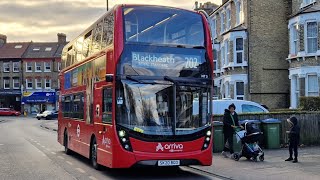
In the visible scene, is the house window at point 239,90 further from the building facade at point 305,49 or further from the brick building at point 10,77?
the brick building at point 10,77

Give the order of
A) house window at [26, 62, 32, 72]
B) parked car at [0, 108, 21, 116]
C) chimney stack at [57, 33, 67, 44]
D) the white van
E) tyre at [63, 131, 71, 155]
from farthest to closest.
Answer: chimney stack at [57, 33, 67, 44]
house window at [26, 62, 32, 72]
parked car at [0, 108, 21, 116]
the white van
tyre at [63, 131, 71, 155]

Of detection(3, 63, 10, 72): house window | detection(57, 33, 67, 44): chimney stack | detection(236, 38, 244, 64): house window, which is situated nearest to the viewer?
detection(236, 38, 244, 64): house window

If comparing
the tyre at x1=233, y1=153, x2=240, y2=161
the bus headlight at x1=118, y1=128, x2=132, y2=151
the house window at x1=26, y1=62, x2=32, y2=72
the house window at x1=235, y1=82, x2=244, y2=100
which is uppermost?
the house window at x1=26, y1=62, x2=32, y2=72

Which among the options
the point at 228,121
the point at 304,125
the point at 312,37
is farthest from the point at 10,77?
the point at 228,121

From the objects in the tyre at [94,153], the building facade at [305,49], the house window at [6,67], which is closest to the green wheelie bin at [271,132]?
the tyre at [94,153]

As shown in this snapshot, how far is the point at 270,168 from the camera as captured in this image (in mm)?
13539

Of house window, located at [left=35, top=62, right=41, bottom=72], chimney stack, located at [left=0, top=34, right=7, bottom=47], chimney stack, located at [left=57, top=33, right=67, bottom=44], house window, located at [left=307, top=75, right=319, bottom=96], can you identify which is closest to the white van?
house window, located at [left=307, top=75, right=319, bottom=96]

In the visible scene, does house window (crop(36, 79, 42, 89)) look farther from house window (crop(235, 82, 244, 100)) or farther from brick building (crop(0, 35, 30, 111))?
house window (crop(235, 82, 244, 100))

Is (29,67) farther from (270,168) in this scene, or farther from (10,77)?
(270,168)

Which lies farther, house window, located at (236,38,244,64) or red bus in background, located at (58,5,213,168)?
house window, located at (236,38,244,64)

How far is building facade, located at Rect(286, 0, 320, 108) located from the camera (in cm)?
3120

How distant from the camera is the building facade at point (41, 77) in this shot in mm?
82250

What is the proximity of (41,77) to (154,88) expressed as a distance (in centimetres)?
7408

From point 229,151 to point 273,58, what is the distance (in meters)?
21.3
